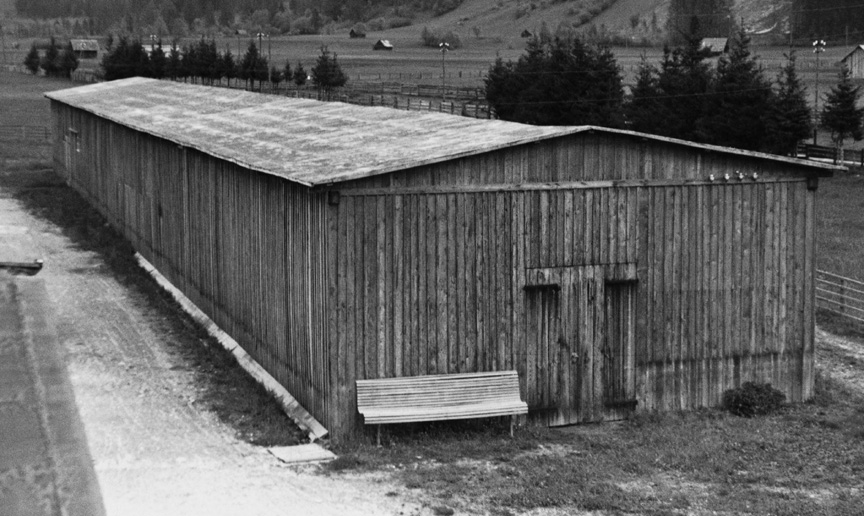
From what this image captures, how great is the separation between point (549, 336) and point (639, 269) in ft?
5.86

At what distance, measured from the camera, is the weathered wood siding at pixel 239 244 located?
59.7 ft

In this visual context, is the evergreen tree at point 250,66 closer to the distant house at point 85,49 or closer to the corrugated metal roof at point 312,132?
the corrugated metal roof at point 312,132

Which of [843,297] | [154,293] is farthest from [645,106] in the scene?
[154,293]

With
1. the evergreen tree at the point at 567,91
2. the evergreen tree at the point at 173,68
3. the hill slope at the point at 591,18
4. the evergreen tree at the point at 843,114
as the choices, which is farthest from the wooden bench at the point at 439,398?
the hill slope at the point at 591,18

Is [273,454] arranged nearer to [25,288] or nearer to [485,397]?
[485,397]

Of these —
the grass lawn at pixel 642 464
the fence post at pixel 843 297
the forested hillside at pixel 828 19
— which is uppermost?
the forested hillside at pixel 828 19


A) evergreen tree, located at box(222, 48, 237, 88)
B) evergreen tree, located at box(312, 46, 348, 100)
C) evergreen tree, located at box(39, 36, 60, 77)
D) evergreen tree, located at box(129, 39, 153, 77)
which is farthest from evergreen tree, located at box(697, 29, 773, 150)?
evergreen tree, located at box(39, 36, 60, 77)

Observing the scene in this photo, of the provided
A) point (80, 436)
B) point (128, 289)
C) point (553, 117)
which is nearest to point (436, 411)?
point (80, 436)

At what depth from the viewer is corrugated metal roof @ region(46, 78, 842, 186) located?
1850cm

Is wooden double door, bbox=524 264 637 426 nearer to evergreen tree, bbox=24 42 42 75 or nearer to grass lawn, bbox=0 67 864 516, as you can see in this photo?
grass lawn, bbox=0 67 864 516

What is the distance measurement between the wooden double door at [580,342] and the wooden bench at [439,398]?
56cm

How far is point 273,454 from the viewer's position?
16.6 m

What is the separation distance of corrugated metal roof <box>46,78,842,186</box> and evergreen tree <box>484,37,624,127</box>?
A: 81.8ft

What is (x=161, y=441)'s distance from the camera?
17.1m
